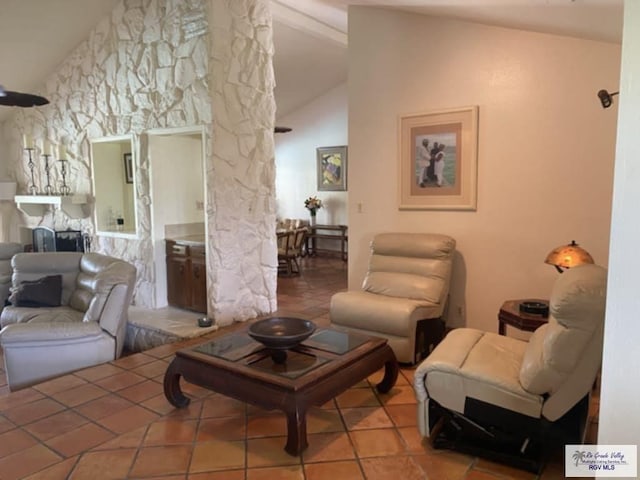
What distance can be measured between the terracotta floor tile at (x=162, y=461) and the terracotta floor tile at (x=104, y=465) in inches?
2.0

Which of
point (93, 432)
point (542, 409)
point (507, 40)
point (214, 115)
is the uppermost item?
point (507, 40)

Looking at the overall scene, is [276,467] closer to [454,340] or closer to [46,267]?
[454,340]

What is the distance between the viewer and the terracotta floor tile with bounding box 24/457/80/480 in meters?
2.25

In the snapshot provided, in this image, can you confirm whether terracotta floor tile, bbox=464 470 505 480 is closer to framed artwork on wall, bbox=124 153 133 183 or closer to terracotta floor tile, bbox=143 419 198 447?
terracotta floor tile, bbox=143 419 198 447

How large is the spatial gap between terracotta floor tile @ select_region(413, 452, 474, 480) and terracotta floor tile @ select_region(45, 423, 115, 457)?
1756mm

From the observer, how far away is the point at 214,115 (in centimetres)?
442

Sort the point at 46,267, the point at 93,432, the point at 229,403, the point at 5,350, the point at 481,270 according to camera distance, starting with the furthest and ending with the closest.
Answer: the point at 46,267 → the point at 481,270 → the point at 5,350 → the point at 229,403 → the point at 93,432

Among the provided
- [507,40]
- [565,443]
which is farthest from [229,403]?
[507,40]

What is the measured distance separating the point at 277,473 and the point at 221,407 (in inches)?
31.6

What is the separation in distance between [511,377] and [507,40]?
287cm

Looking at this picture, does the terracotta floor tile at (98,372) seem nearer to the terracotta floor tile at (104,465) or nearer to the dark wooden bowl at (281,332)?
the terracotta floor tile at (104,465)

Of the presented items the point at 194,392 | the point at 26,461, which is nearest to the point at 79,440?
the point at 26,461

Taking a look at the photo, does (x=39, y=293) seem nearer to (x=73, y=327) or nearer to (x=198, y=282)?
(x=73, y=327)

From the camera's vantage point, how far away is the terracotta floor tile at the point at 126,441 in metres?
2.51
